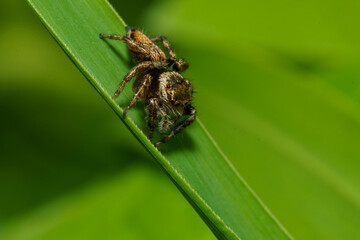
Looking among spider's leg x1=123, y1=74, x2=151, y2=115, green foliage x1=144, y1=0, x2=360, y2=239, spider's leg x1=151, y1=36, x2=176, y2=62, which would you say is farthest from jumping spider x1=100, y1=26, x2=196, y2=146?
green foliage x1=144, y1=0, x2=360, y2=239

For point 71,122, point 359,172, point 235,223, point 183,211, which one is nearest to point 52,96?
point 71,122

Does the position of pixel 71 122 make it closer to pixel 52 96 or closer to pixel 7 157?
pixel 52 96

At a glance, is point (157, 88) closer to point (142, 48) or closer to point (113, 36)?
point (142, 48)

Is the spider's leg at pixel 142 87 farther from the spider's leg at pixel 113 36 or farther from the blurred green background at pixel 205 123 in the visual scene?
the blurred green background at pixel 205 123

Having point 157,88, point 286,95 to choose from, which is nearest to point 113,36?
point 157,88

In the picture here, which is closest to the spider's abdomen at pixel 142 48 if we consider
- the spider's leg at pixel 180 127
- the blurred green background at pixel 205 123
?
the spider's leg at pixel 180 127
